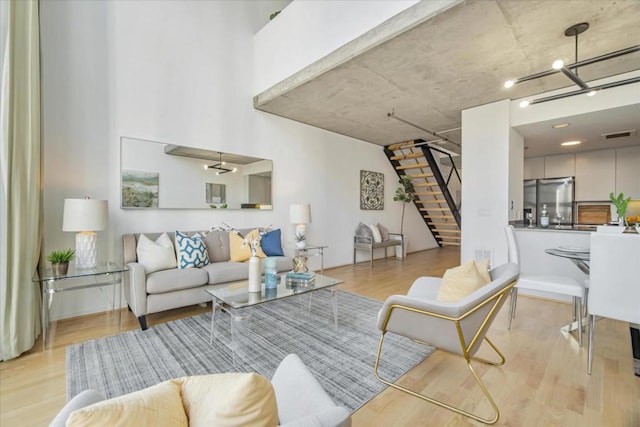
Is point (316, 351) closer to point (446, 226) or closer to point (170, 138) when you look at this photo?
point (170, 138)

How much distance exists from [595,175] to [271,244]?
6432mm

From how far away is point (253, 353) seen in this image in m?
2.29

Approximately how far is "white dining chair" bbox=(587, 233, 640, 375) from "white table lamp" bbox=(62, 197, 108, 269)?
13.3ft

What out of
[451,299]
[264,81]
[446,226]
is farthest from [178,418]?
[446,226]

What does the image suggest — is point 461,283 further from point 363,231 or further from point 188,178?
point 363,231

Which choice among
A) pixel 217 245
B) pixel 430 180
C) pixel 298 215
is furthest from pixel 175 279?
pixel 430 180

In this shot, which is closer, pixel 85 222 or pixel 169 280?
pixel 85 222

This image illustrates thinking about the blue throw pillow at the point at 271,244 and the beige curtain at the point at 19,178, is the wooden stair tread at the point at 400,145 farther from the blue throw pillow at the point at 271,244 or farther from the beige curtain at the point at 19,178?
the beige curtain at the point at 19,178

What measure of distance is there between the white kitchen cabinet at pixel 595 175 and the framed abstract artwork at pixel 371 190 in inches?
154

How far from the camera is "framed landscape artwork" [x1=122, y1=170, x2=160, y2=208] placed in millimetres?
3285

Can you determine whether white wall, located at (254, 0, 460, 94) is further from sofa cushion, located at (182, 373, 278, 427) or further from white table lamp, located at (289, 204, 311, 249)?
sofa cushion, located at (182, 373, 278, 427)

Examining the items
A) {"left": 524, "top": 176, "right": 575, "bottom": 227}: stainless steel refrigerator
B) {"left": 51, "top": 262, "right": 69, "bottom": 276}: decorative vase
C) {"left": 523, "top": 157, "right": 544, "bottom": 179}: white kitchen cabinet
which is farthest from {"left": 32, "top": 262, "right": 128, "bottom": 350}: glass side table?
{"left": 523, "top": 157, "right": 544, "bottom": 179}: white kitchen cabinet

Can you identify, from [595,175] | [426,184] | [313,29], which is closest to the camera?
[313,29]

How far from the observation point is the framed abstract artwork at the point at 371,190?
632 cm
